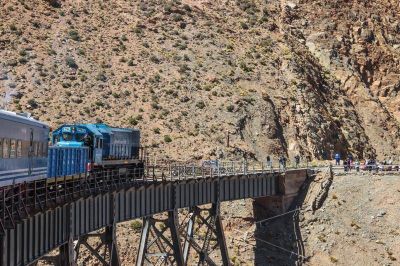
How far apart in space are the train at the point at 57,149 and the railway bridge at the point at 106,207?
0.66 metres

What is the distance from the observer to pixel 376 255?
2239 inches

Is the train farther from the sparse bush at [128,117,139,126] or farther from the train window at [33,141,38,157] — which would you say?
the sparse bush at [128,117,139,126]

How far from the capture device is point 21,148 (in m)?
29.7

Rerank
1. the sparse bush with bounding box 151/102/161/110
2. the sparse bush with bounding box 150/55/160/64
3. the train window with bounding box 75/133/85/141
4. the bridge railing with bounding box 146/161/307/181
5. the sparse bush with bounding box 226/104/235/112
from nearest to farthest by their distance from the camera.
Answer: the train window with bounding box 75/133/85/141
the bridge railing with bounding box 146/161/307/181
the sparse bush with bounding box 151/102/161/110
the sparse bush with bounding box 226/104/235/112
the sparse bush with bounding box 150/55/160/64

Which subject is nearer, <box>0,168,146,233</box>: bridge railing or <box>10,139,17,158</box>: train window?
<box>0,168,146,233</box>: bridge railing

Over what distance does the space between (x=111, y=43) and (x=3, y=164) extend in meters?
63.7

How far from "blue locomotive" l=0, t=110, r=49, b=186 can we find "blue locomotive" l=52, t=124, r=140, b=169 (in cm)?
891

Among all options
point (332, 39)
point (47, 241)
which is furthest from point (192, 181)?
point (332, 39)

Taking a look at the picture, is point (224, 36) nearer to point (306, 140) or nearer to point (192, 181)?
point (306, 140)

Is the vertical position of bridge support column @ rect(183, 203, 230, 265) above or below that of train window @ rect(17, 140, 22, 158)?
below

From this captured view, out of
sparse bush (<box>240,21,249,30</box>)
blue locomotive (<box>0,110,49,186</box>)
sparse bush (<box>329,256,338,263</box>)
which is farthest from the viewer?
sparse bush (<box>240,21,249,30</box>)

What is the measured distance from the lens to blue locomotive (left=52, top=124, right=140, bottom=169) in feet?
147

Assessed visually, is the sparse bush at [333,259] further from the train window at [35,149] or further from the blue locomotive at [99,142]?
the train window at [35,149]

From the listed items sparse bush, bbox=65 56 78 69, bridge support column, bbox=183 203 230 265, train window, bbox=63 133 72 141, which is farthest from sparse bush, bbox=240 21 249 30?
train window, bbox=63 133 72 141
